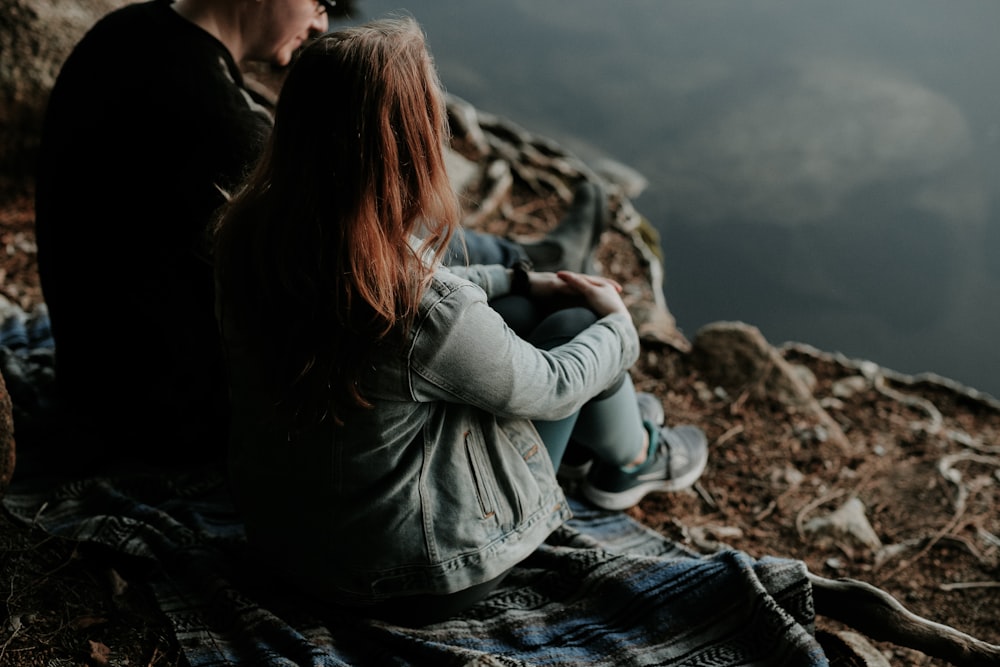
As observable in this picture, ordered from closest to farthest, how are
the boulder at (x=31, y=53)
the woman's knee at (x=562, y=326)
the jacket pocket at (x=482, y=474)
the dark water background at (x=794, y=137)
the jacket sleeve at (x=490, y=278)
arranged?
the jacket pocket at (x=482, y=474)
the woman's knee at (x=562, y=326)
the jacket sleeve at (x=490, y=278)
the boulder at (x=31, y=53)
the dark water background at (x=794, y=137)

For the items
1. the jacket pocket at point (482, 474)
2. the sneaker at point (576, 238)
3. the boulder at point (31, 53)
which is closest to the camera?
the jacket pocket at point (482, 474)

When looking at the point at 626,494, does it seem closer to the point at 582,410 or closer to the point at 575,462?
the point at 575,462

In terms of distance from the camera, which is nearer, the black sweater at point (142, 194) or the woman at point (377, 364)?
the woman at point (377, 364)

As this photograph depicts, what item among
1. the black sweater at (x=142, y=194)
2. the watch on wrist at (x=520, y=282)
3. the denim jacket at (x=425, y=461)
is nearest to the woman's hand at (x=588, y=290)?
the watch on wrist at (x=520, y=282)

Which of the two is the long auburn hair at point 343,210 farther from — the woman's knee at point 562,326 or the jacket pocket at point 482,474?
the woman's knee at point 562,326

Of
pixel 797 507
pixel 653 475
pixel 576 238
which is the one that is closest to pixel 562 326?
pixel 653 475

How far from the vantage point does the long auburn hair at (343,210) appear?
1.32 m

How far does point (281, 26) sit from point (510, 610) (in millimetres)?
1411

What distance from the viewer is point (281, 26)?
6.59ft

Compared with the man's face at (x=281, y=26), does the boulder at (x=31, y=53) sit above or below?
below

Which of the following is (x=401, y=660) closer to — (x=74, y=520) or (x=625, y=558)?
(x=625, y=558)

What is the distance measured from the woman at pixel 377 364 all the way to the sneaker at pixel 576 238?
1.00m

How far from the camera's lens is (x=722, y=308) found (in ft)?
15.5

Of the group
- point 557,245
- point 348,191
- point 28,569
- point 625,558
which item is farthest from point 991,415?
point 28,569
